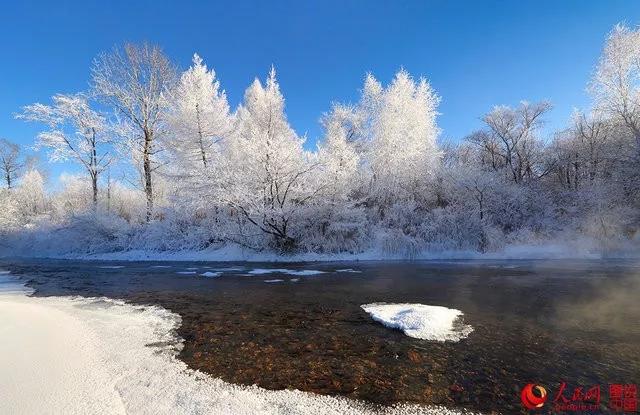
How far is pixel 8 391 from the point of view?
3.30m

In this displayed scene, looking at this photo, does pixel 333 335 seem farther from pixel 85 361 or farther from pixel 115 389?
pixel 85 361

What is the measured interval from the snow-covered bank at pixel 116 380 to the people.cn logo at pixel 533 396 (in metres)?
0.88

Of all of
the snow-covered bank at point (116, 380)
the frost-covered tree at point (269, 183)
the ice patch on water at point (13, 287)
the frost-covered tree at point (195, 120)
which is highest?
the frost-covered tree at point (195, 120)

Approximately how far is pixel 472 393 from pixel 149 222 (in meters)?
21.9

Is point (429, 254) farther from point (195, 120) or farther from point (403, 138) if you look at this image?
point (195, 120)

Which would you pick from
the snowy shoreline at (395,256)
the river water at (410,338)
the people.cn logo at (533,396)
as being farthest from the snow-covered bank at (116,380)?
the snowy shoreline at (395,256)

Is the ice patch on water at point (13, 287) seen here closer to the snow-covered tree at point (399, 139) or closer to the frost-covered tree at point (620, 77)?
the snow-covered tree at point (399, 139)

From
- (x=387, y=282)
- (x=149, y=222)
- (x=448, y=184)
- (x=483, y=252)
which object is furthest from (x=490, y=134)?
(x=149, y=222)

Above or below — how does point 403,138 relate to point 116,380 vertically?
above

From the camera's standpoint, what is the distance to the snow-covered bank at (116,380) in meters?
3.13

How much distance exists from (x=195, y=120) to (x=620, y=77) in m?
25.6

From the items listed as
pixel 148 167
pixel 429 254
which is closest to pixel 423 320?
pixel 429 254

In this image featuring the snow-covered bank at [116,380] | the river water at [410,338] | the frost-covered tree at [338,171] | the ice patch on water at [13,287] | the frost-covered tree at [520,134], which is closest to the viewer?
the snow-covered bank at [116,380]

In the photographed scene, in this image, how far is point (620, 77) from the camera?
19938 millimetres
